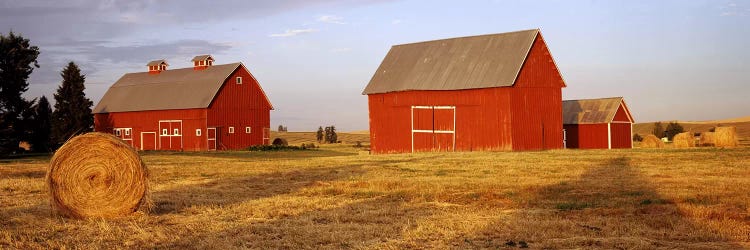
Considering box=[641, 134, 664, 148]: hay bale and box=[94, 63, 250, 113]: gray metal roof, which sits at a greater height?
box=[94, 63, 250, 113]: gray metal roof

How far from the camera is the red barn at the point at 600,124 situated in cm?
4416

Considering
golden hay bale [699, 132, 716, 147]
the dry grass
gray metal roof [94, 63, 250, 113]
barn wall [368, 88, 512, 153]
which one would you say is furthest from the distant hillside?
the dry grass

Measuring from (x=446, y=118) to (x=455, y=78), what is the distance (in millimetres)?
2076

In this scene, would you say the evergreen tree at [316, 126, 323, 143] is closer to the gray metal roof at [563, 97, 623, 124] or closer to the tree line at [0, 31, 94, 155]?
the tree line at [0, 31, 94, 155]

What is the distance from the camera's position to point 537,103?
38625mm

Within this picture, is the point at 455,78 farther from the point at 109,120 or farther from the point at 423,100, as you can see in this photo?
the point at 109,120

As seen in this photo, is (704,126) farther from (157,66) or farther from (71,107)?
(71,107)

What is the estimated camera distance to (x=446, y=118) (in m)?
39.2

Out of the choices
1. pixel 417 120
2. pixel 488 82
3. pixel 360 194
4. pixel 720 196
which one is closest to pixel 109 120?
pixel 417 120

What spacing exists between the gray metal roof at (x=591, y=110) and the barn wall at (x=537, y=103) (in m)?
5.49

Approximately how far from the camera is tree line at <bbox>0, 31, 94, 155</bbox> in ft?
139

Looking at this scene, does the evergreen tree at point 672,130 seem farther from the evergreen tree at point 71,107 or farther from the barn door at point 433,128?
the evergreen tree at point 71,107

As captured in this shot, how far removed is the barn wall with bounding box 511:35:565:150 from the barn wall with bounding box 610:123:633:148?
5.81 m

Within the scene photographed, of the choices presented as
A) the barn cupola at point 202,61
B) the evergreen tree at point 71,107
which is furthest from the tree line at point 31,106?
the barn cupola at point 202,61
